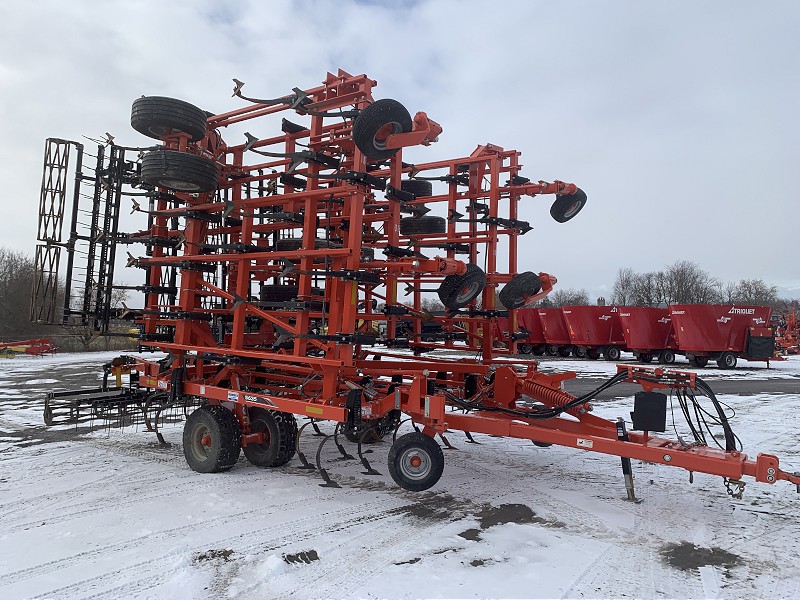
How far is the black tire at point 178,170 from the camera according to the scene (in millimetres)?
5871

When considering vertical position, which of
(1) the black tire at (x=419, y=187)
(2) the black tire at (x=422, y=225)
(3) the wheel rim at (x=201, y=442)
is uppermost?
(1) the black tire at (x=419, y=187)

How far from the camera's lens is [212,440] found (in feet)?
20.0

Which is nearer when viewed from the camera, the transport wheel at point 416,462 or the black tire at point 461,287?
the transport wheel at point 416,462

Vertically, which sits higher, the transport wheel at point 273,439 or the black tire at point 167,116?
the black tire at point 167,116

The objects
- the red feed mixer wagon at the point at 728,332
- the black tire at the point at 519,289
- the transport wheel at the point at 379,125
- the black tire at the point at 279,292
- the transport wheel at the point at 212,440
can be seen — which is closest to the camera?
the transport wheel at the point at 379,125

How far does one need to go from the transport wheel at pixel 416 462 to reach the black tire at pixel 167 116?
4.31 m

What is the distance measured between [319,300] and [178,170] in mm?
2036

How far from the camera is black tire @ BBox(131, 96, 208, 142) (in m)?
6.28

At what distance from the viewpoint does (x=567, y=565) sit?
151 inches

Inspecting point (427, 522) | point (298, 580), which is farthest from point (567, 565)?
point (298, 580)

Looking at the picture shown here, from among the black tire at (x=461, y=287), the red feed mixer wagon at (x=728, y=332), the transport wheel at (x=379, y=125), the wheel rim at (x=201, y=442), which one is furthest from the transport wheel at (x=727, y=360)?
the wheel rim at (x=201, y=442)

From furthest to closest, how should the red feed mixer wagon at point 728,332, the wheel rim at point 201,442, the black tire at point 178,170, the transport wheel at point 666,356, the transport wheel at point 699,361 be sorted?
1. the transport wheel at point 666,356
2. the transport wheel at point 699,361
3. the red feed mixer wagon at point 728,332
4. the wheel rim at point 201,442
5. the black tire at point 178,170

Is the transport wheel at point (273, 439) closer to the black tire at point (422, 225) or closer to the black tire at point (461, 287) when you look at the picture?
the black tire at point (461, 287)

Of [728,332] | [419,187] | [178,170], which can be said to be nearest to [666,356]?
[728,332]
